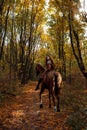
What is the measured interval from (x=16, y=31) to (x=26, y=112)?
23.2 m

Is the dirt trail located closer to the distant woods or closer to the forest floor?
the forest floor

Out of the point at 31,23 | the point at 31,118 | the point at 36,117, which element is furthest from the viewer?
the point at 31,23

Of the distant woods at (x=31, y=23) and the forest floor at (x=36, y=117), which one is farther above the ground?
the distant woods at (x=31, y=23)

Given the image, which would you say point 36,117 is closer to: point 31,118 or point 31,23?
point 31,118

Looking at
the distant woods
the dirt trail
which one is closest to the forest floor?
the dirt trail

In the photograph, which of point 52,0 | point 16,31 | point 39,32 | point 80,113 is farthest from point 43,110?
point 39,32

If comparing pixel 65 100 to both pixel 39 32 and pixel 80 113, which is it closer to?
pixel 80 113

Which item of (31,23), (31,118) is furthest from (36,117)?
→ (31,23)

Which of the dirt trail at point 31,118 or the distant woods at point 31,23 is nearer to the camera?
the dirt trail at point 31,118

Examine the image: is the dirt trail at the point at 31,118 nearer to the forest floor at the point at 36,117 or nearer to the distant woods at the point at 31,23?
the forest floor at the point at 36,117

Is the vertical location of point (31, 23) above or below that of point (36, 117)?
above

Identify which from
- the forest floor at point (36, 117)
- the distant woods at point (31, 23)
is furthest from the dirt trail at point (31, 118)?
the distant woods at point (31, 23)

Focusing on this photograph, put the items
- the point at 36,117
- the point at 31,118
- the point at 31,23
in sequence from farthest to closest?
the point at 31,23 < the point at 36,117 < the point at 31,118

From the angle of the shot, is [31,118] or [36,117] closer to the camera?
[31,118]
